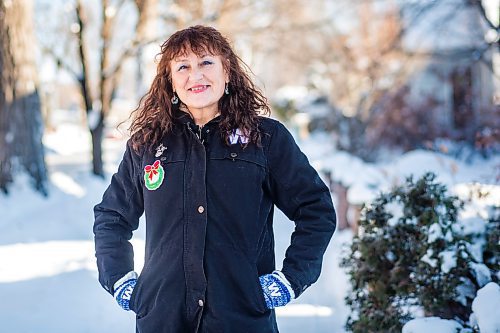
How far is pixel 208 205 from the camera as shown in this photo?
2.34 metres

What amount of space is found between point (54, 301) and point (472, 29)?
13.8 meters

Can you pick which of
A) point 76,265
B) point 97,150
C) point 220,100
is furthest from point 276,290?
point 97,150

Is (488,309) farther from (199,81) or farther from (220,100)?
(199,81)

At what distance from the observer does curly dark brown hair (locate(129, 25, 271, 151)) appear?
2530 millimetres

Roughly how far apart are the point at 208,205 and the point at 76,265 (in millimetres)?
4763

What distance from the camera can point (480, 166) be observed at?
13.2m

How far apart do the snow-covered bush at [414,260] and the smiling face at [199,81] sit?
1853 millimetres

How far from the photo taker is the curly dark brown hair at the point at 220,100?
2530 mm

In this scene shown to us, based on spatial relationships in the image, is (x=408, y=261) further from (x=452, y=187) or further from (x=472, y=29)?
(x=472, y=29)

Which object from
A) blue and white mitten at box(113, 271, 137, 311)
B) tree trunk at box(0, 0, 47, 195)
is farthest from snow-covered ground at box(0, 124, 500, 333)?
blue and white mitten at box(113, 271, 137, 311)

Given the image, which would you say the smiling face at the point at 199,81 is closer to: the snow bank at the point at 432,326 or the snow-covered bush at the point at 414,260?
the snow bank at the point at 432,326

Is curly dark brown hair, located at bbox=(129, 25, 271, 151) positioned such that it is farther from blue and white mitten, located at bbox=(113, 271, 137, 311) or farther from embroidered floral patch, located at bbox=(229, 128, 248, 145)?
blue and white mitten, located at bbox=(113, 271, 137, 311)

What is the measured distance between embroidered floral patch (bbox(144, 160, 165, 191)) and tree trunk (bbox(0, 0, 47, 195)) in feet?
24.6

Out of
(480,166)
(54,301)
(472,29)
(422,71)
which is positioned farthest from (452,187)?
(422,71)
